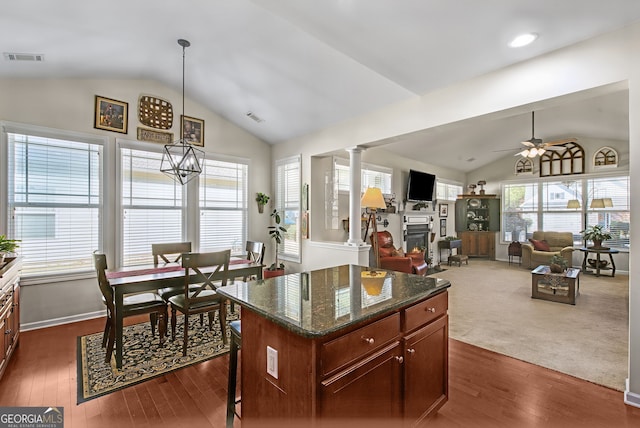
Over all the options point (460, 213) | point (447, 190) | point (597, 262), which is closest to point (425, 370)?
point (597, 262)

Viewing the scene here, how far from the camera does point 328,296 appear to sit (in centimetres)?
171

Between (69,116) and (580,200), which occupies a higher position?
(69,116)

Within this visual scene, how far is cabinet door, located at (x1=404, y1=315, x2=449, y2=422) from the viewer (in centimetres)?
168

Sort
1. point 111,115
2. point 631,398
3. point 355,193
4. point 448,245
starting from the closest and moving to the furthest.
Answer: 1. point 631,398
2. point 111,115
3. point 355,193
4. point 448,245

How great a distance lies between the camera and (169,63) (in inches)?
156

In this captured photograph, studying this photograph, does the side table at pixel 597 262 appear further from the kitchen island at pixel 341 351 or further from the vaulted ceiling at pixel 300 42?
the kitchen island at pixel 341 351

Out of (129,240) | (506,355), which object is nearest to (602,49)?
(506,355)

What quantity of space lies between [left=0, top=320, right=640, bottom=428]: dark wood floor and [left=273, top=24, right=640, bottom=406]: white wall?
41 cm

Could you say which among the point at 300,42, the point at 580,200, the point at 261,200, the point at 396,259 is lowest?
the point at 396,259

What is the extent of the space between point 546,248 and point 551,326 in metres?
4.96

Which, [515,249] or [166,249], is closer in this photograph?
[166,249]

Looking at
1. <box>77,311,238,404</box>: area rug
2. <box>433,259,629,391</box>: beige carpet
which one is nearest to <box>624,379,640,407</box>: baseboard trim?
<box>433,259,629,391</box>: beige carpet

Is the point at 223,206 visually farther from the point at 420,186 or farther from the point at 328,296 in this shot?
the point at 420,186

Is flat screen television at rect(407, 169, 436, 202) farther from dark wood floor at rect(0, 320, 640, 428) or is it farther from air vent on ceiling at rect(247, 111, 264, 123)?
dark wood floor at rect(0, 320, 640, 428)
